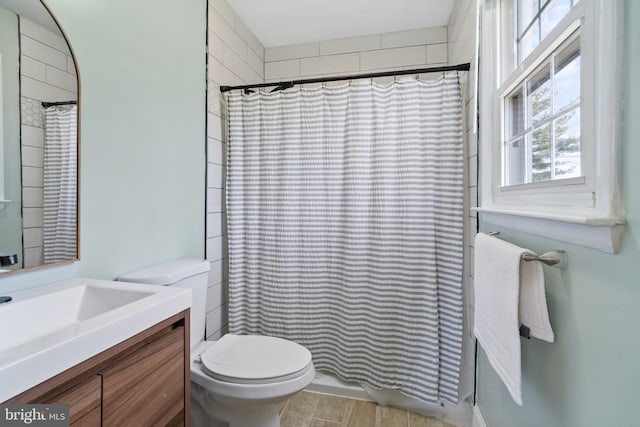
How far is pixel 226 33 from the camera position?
2.00 m

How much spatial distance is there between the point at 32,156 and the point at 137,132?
410mm

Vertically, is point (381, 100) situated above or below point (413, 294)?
above

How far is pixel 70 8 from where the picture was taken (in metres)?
1.07

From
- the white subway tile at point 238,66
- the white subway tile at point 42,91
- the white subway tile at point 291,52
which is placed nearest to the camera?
the white subway tile at point 42,91

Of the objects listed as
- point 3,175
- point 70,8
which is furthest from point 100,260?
point 70,8

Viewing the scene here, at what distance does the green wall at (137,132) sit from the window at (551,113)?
1.48 m

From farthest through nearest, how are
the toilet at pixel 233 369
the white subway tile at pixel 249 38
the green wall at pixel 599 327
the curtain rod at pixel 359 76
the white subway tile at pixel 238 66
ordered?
the white subway tile at pixel 249 38, the white subway tile at pixel 238 66, the curtain rod at pixel 359 76, the toilet at pixel 233 369, the green wall at pixel 599 327

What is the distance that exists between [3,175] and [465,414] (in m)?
2.26

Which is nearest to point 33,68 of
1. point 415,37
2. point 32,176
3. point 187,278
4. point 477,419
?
point 32,176

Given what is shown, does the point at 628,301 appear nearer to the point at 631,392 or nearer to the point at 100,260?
the point at 631,392

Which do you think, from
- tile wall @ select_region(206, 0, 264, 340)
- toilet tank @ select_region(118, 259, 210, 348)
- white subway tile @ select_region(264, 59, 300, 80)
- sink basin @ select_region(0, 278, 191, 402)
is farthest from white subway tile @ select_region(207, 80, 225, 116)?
sink basin @ select_region(0, 278, 191, 402)

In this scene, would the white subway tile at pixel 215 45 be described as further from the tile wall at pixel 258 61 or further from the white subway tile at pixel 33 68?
the white subway tile at pixel 33 68

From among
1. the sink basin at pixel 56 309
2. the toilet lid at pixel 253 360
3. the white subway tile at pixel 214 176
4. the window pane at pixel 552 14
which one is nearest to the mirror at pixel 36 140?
the sink basin at pixel 56 309

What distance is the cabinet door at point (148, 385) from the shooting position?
0.73m
